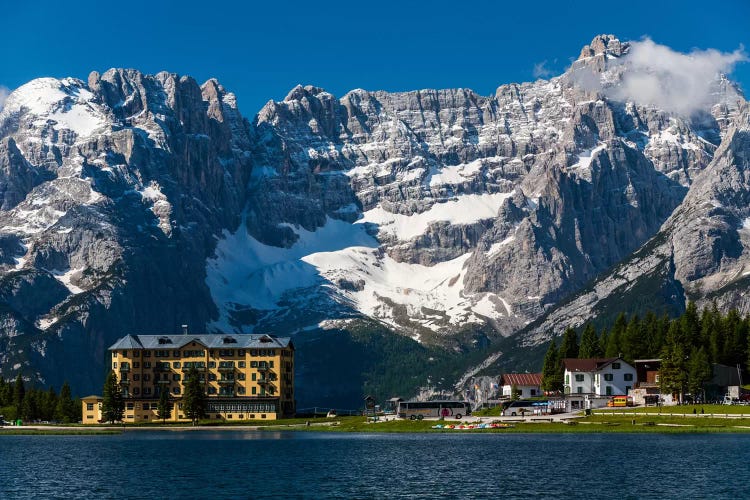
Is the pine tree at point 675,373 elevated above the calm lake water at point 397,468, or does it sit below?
above

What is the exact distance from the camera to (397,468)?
12431cm

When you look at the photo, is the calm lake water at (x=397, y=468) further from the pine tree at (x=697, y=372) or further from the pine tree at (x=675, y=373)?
the pine tree at (x=697, y=372)

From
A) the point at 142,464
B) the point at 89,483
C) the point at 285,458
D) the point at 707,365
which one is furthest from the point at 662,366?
the point at 89,483

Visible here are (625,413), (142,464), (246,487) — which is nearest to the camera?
(246,487)

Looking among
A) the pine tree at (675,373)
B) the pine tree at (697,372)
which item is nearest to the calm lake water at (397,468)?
the pine tree at (675,373)

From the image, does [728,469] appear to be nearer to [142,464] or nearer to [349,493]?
[349,493]

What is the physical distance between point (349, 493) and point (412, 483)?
8306mm

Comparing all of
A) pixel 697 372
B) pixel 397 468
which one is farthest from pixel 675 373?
pixel 397 468

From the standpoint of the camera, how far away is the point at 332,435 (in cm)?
19025

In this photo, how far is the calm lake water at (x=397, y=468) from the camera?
346ft

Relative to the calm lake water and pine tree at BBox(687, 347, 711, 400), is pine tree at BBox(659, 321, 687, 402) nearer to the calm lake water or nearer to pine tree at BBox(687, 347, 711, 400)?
pine tree at BBox(687, 347, 711, 400)

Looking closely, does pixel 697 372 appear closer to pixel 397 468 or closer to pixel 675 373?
pixel 675 373

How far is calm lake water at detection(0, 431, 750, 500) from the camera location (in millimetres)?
105562

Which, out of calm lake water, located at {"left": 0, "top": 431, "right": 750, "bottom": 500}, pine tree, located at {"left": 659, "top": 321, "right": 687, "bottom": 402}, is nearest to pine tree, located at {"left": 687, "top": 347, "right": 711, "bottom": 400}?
pine tree, located at {"left": 659, "top": 321, "right": 687, "bottom": 402}
